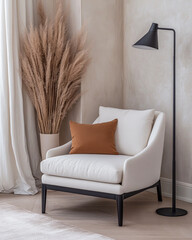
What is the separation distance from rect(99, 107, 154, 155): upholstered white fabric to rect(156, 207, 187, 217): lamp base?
55 centimetres

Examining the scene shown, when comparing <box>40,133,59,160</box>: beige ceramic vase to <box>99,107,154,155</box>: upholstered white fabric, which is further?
<box>40,133,59,160</box>: beige ceramic vase

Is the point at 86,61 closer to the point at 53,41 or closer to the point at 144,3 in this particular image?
the point at 53,41

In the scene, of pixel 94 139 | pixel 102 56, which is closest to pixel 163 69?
pixel 102 56

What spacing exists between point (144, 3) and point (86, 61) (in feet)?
2.74

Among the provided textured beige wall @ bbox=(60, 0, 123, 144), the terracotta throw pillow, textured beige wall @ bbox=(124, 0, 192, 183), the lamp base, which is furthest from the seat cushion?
textured beige wall @ bbox=(60, 0, 123, 144)

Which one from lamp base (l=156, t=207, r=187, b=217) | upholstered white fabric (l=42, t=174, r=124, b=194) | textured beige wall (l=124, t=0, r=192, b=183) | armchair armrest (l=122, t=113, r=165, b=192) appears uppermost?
textured beige wall (l=124, t=0, r=192, b=183)

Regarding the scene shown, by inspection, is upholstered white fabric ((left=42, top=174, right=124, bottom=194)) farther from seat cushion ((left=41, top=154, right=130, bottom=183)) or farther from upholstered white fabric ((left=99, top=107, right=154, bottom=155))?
upholstered white fabric ((left=99, top=107, right=154, bottom=155))

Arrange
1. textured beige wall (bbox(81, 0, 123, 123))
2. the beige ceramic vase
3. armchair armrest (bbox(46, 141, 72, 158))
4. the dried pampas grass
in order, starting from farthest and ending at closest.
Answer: textured beige wall (bbox(81, 0, 123, 123))
the beige ceramic vase
the dried pampas grass
armchair armrest (bbox(46, 141, 72, 158))

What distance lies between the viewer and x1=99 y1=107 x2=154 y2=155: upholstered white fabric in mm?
3826

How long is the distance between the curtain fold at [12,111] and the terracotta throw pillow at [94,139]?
741mm

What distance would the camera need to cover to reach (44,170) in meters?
3.66

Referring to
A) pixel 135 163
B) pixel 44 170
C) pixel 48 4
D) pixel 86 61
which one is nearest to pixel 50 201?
pixel 44 170

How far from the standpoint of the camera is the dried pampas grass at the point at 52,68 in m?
4.20

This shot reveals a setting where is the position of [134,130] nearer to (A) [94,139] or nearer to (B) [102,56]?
(A) [94,139]
